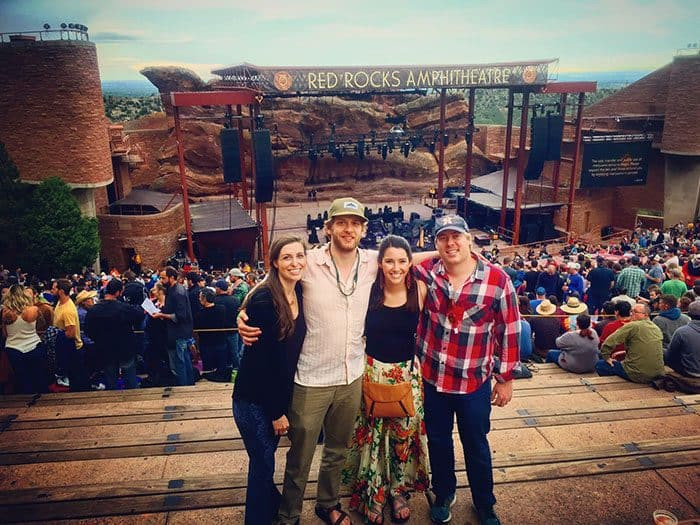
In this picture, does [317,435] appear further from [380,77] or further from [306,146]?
[306,146]

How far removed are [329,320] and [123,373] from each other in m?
3.81

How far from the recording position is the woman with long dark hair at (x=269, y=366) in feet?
8.82

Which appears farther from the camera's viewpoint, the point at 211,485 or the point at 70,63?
the point at 70,63

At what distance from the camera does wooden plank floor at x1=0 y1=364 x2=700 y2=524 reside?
10.0ft

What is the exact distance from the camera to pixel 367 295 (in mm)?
2871

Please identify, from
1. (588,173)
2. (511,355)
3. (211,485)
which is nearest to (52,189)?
(211,485)

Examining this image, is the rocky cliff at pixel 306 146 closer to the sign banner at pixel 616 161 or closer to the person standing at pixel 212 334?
the sign banner at pixel 616 161

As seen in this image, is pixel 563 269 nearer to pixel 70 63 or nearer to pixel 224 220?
pixel 224 220

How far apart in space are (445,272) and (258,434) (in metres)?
1.35

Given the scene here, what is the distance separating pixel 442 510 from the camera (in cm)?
302

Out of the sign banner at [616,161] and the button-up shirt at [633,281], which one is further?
the sign banner at [616,161]

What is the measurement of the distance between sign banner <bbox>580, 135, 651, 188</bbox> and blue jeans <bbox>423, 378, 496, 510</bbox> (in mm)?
23471

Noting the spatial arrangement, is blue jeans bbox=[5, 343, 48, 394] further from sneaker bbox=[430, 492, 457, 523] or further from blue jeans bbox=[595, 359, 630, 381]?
blue jeans bbox=[595, 359, 630, 381]

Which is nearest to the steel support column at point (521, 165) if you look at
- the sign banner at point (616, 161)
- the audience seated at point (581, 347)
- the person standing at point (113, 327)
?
the sign banner at point (616, 161)
